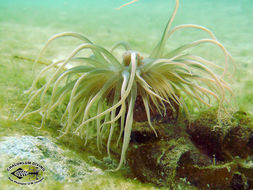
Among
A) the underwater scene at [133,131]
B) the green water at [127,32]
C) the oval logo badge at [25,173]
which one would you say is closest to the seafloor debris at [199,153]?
the underwater scene at [133,131]

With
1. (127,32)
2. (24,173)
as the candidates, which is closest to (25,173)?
(24,173)

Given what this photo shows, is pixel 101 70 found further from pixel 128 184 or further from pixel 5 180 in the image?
pixel 5 180

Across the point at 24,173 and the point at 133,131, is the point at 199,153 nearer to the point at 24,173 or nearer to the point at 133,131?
the point at 133,131

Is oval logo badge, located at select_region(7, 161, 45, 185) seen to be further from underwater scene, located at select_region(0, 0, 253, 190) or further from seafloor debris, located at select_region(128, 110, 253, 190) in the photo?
seafloor debris, located at select_region(128, 110, 253, 190)

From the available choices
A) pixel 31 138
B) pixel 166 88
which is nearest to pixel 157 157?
pixel 166 88

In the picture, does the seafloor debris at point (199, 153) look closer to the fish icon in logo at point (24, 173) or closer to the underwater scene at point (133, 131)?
the underwater scene at point (133, 131)
